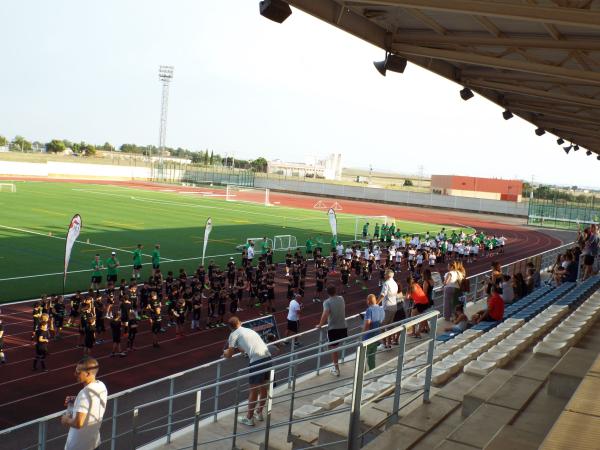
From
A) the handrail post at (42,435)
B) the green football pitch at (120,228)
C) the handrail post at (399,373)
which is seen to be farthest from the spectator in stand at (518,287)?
the green football pitch at (120,228)

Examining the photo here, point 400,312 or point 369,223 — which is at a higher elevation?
point 400,312

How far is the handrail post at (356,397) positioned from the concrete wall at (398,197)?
66.2 meters

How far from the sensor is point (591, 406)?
335 centimetres

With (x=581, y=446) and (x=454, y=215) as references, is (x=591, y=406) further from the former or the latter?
(x=454, y=215)

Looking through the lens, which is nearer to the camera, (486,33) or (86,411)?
(86,411)

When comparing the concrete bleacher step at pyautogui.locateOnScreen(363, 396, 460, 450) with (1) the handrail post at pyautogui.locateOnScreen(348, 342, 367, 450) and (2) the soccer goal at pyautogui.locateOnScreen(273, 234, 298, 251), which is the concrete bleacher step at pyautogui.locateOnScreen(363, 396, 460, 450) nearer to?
(1) the handrail post at pyautogui.locateOnScreen(348, 342, 367, 450)

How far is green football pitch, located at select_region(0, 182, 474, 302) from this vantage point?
2234cm

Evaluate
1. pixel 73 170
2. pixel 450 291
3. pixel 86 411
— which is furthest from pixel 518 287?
pixel 73 170

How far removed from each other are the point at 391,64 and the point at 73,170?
267 feet

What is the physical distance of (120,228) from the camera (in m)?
35.1

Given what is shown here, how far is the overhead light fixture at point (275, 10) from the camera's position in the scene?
5656mm

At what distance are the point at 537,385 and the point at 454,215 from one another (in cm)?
6091

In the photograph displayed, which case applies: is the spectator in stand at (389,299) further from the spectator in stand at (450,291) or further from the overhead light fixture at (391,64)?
the overhead light fixture at (391,64)

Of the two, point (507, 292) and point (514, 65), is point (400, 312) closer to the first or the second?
point (507, 292)
